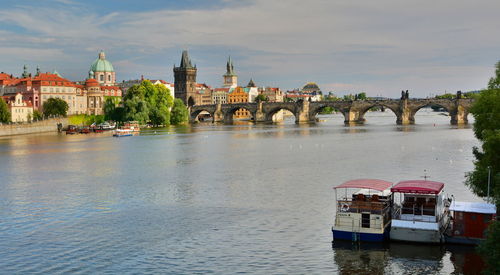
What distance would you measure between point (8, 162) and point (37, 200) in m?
24.4

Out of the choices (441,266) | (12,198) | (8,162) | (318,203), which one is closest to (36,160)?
(8,162)

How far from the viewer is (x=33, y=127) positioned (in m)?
113

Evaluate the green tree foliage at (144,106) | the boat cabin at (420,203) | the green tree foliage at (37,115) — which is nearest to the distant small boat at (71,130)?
the green tree foliage at (144,106)

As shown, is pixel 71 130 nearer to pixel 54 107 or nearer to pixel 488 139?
pixel 54 107

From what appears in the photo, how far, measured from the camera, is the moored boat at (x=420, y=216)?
25.5 m

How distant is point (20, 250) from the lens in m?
25.5

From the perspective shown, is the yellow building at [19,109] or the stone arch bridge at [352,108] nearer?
the yellow building at [19,109]

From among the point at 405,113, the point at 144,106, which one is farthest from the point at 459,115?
the point at 144,106

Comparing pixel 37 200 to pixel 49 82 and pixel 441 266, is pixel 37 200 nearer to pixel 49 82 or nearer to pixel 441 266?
pixel 441 266

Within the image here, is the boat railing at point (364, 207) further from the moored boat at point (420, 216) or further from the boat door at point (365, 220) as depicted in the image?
the moored boat at point (420, 216)

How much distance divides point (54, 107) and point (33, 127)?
50.9 feet

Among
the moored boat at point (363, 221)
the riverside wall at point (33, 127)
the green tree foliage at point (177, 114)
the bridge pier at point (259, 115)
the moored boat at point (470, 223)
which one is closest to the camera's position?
Answer: the moored boat at point (470, 223)

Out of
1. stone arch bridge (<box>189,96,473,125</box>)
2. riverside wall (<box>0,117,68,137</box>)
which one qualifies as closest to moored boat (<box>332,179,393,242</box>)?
riverside wall (<box>0,117,68,137</box>)

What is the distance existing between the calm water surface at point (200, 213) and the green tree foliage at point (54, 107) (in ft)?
211
